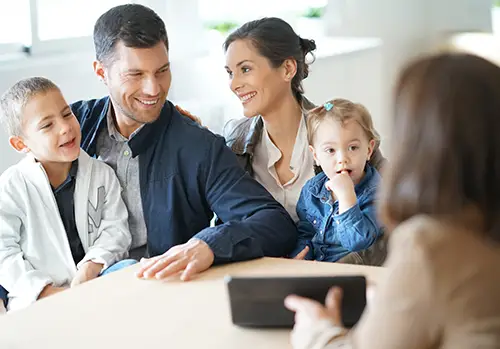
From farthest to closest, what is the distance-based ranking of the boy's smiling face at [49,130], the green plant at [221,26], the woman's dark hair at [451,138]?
the green plant at [221,26] → the boy's smiling face at [49,130] → the woman's dark hair at [451,138]

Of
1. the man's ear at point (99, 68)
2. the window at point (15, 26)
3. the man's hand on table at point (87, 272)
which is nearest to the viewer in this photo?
the man's hand on table at point (87, 272)

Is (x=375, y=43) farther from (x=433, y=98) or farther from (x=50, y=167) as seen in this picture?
(x=433, y=98)

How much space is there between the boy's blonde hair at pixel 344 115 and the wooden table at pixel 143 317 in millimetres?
572

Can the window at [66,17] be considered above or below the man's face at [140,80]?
above

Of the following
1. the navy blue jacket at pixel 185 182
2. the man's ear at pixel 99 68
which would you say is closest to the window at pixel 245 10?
the man's ear at pixel 99 68

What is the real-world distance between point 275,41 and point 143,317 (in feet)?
4.32

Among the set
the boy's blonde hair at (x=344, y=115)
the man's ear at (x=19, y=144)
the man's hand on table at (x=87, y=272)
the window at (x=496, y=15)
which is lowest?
the man's hand on table at (x=87, y=272)

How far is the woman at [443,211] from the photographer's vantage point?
88cm

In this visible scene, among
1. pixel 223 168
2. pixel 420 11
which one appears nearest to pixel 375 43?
pixel 420 11

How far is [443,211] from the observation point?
0.90 metres

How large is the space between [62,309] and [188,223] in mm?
755

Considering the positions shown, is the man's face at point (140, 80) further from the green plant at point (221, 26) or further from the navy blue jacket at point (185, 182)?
the green plant at point (221, 26)

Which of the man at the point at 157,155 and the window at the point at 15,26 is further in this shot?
the window at the point at 15,26

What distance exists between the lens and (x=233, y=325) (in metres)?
1.43
